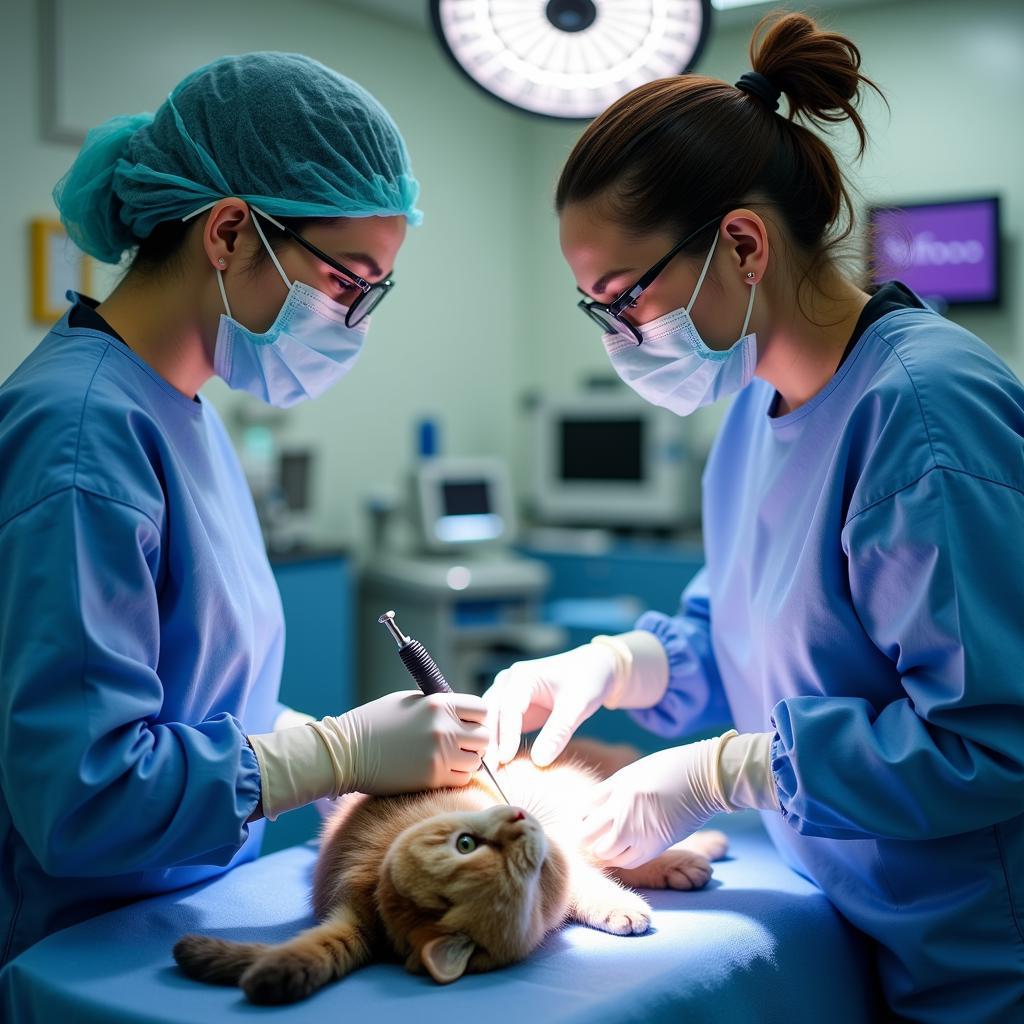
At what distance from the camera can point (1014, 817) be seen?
3.46ft

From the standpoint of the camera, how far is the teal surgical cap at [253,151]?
1.26m

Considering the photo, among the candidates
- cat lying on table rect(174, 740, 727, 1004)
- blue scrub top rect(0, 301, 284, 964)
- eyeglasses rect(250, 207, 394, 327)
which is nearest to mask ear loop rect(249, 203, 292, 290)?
eyeglasses rect(250, 207, 394, 327)

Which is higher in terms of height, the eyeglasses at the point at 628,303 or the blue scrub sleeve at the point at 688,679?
the eyeglasses at the point at 628,303

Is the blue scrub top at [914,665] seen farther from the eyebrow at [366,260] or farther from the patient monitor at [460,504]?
the patient monitor at [460,504]

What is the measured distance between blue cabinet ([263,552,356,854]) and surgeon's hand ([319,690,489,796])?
2.11 meters

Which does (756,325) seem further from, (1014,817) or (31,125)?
(31,125)

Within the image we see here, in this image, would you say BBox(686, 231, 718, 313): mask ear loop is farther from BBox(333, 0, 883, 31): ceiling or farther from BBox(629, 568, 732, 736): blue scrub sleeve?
BBox(333, 0, 883, 31): ceiling

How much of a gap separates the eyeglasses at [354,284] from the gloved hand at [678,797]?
0.68m

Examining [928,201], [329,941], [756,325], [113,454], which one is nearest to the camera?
[329,941]

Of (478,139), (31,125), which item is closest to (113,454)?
(31,125)

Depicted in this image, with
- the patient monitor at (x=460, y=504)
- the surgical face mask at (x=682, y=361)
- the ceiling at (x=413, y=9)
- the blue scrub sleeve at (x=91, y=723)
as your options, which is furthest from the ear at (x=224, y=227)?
the ceiling at (x=413, y=9)

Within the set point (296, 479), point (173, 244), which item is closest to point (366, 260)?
point (173, 244)

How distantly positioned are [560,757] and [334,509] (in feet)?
9.14

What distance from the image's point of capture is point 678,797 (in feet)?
3.87
